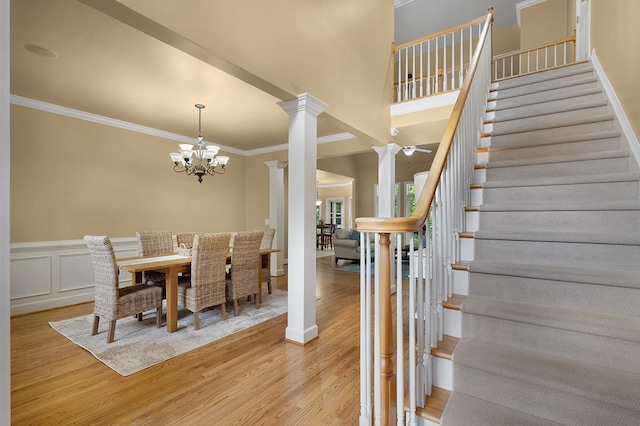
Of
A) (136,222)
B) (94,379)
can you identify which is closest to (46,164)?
(136,222)

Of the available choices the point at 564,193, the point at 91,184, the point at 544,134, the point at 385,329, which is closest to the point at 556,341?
the point at 385,329

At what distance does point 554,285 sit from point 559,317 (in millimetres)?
214

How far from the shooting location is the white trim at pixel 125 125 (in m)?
3.72

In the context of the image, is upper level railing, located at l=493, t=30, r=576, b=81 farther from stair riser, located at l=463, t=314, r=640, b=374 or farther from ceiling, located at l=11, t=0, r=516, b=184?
stair riser, located at l=463, t=314, r=640, b=374

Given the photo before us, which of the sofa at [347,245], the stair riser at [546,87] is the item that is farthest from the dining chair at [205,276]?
the sofa at [347,245]

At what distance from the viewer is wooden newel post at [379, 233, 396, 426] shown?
1.14 m

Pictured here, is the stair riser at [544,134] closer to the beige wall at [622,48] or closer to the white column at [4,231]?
the beige wall at [622,48]

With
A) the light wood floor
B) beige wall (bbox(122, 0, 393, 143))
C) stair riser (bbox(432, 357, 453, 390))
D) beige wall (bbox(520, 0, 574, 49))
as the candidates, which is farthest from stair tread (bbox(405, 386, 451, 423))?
beige wall (bbox(520, 0, 574, 49))

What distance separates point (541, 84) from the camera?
10.9ft

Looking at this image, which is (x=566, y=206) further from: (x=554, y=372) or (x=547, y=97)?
(x=547, y=97)

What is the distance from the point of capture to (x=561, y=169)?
2150mm

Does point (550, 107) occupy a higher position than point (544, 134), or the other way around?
point (550, 107)

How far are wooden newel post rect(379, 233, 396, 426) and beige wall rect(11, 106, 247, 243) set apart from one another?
4.65 m

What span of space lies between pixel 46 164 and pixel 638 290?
223 inches
